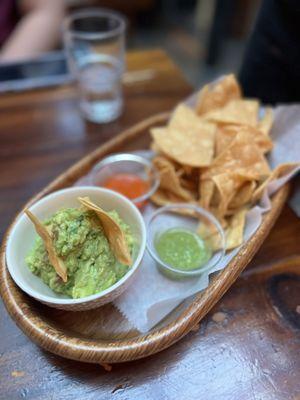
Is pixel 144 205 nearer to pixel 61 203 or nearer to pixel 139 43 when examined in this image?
pixel 61 203

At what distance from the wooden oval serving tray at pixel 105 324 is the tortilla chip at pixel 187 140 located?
26 centimetres

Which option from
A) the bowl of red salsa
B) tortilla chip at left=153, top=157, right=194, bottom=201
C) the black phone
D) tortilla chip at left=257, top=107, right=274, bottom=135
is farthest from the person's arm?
tortilla chip at left=257, top=107, right=274, bottom=135

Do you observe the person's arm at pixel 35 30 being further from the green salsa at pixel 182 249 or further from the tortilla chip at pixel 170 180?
the green salsa at pixel 182 249

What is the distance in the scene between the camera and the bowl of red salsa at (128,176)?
1027 mm

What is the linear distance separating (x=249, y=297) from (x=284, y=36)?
0.85 m

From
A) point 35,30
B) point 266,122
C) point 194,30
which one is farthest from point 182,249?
point 194,30

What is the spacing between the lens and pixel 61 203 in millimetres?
858

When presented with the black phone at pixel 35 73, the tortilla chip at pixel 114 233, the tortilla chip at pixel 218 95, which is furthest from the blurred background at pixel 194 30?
the tortilla chip at pixel 114 233

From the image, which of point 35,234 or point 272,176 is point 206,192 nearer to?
point 272,176

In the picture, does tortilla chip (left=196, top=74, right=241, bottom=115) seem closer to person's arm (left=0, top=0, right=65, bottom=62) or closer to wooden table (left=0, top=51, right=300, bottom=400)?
wooden table (left=0, top=51, right=300, bottom=400)

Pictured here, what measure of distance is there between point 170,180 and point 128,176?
14cm

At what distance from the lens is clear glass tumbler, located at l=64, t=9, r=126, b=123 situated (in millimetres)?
1314

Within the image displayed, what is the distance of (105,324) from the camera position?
762 mm

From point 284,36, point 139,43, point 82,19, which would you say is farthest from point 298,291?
point 139,43
